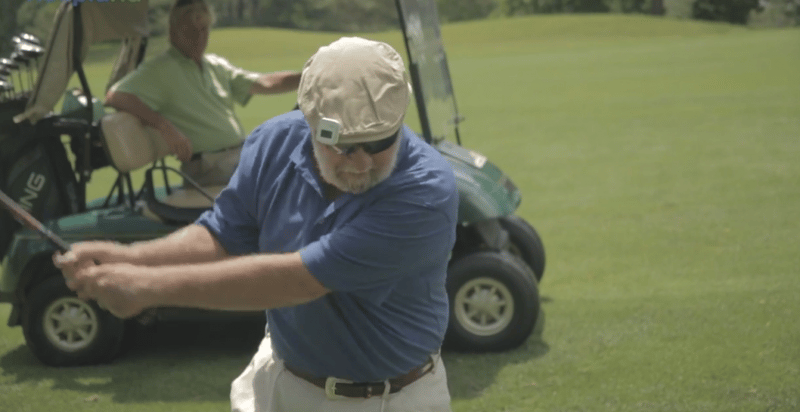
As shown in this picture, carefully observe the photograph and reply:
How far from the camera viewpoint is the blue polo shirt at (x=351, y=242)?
222cm

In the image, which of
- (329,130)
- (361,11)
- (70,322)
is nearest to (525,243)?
(361,11)

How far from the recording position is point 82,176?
5.77 m

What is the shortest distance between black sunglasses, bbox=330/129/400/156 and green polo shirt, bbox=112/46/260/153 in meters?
3.70

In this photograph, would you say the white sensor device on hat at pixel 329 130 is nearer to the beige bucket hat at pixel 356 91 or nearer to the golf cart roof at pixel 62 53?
the beige bucket hat at pixel 356 91

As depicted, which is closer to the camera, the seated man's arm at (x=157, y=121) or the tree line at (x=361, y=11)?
the seated man's arm at (x=157, y=121)

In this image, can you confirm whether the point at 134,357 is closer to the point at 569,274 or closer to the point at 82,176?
the point at 82,176

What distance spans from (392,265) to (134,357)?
12.0ft

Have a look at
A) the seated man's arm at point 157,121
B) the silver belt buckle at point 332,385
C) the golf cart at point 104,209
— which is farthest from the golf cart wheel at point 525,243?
the silver belt buckle at point 332,385

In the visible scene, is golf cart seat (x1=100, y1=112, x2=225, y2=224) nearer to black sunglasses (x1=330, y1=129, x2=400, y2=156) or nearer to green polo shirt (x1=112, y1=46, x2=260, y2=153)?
green polo shirt (x1=112, y1=46, x2=260, y2=153)

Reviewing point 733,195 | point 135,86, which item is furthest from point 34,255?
point 733,195

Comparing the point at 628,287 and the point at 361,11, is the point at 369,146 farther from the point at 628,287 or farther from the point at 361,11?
the point at 628,287

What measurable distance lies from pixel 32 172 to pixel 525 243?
2875 mm

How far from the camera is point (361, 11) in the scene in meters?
5.78

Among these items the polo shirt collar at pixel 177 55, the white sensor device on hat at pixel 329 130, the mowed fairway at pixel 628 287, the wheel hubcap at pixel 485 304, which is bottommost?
the mowed fairway at pixel 628 287
